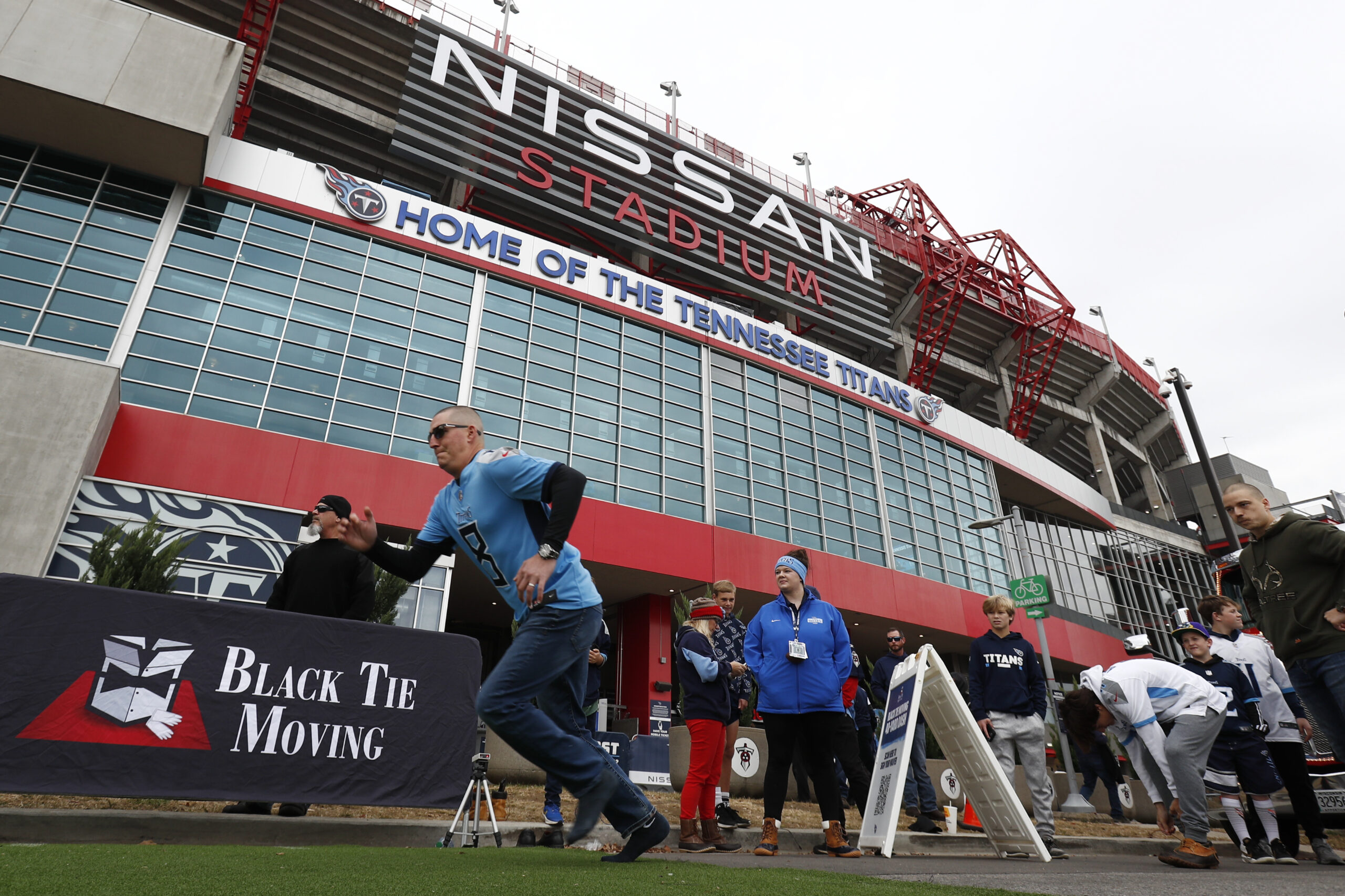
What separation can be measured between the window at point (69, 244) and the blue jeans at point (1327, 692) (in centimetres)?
1697

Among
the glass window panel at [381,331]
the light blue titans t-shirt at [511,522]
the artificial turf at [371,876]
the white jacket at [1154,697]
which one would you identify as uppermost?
the glass window panel at [381,331]

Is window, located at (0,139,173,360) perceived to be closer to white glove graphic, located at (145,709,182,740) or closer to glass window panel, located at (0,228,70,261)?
glass window panel, located at (0,228,70,261)

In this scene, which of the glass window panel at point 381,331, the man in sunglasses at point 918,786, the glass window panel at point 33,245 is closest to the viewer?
the man in sunglasses at point 918,786

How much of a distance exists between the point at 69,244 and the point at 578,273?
10575 mm

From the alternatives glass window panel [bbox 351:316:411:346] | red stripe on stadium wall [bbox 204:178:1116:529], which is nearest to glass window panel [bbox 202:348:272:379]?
glass window panel [bbox 351:316:411:346]

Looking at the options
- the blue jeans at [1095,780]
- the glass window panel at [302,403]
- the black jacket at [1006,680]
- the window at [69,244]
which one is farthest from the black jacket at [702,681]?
the window at [69,244]

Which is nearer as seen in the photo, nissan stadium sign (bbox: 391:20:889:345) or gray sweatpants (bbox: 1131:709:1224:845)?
gray sweatpants (bbox: 1131:709:1224:845)

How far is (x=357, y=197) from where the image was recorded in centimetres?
1694

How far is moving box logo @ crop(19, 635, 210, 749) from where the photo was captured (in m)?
3.66

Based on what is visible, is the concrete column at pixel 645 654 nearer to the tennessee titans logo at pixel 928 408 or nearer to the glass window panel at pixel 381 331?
the glass window panel at pixel 381 331

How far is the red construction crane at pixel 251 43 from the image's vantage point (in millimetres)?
19422

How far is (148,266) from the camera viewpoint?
1441cm

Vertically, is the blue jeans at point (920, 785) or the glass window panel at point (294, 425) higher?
the glass window panel at point (294, 425)

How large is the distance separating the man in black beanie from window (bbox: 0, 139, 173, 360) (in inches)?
451
